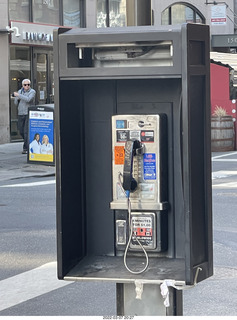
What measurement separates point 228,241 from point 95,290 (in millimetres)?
2651

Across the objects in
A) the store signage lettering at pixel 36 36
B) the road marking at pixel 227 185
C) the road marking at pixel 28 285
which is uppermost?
the store signage lettering at pixel 36 36

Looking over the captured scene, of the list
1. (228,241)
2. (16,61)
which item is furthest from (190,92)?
(16,61)

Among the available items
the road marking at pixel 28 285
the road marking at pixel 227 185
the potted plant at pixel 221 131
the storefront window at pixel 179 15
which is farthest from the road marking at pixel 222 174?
the storefront window at pixel 179 15

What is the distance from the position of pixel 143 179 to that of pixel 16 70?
20.6m

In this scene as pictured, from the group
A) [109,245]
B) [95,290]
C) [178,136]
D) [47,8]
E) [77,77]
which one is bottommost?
[95,290]

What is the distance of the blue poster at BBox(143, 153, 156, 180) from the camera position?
433 centimetres

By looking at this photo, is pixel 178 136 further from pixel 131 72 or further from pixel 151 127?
pixel 131 72

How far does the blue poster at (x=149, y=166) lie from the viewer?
14.2 feet

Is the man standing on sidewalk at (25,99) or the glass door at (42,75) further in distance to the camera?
the glass door at (42,75)

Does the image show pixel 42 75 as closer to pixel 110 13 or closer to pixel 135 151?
pixel 110 13

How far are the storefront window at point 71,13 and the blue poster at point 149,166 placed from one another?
22643 mm

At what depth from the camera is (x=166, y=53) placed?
416 cm

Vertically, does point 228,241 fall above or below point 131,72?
below

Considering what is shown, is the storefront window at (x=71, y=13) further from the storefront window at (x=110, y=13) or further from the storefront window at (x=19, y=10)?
the storefront window at (x=19, y=10)
